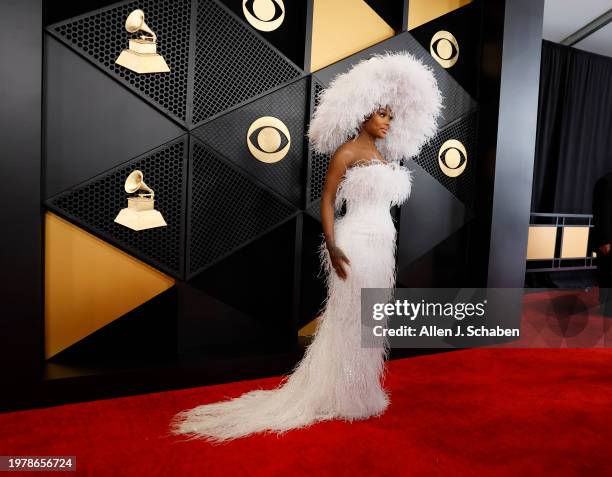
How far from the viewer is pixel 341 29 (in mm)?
3027

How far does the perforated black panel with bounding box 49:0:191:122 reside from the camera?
2.35m

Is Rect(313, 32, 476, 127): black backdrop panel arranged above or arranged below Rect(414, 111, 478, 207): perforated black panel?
above

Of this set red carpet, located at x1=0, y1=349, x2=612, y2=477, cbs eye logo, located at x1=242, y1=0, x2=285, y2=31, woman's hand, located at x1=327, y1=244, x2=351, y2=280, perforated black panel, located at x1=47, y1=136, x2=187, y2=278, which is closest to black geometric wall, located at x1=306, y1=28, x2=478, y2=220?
cbs eye logo, located at x1=242, y1=0, x2=285, y2=31

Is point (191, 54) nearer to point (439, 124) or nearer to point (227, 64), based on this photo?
point (227, 64)

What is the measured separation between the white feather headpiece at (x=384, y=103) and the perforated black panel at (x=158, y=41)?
0.92 meters

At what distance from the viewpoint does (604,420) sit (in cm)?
222

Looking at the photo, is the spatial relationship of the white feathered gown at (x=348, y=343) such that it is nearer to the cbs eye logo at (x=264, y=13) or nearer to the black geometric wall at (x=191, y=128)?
the black geometric wall at (x=191, y=128)

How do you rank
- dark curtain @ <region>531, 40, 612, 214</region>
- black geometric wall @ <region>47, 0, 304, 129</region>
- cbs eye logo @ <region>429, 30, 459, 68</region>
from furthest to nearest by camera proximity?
dark curtain @ <region>531, 40, 612, 214</region> → cbs eye logo @ <region>429, 30, 459, 68</region> → black geometric wall @ <region>47, 0, 304, 129</region>

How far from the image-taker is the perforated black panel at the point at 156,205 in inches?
94.9

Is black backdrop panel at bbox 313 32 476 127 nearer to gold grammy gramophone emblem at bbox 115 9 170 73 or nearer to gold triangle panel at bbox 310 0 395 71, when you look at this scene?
gold triangle panel at bbox 310 0 395 71

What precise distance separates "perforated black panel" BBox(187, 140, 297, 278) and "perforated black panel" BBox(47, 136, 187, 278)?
0.27 ft

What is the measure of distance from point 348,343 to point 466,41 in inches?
108

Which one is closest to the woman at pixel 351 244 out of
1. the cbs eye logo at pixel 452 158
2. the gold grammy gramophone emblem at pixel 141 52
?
the gold grammy gramophone emblem at pixel 141 52

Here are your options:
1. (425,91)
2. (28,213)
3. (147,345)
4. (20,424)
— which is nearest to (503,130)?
(425,91)
